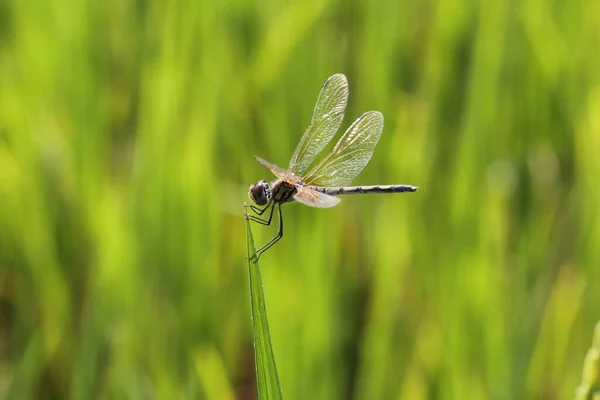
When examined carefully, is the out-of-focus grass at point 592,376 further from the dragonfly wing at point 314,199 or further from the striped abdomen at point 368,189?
the striped abdomen at point 368,189

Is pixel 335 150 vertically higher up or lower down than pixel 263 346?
higher up

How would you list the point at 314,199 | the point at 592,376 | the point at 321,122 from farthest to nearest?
the point at 321,122 → the point at 314,199 → the point at 592,376

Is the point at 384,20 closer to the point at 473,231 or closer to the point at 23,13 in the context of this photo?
the point at 473,231

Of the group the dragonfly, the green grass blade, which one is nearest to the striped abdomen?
the dragonfly

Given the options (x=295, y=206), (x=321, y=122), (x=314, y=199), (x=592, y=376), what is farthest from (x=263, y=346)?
(x=295, y=206)

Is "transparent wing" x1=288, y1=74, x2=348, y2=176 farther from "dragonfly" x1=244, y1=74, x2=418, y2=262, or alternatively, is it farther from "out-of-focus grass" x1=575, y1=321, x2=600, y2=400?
"out-of-focus grass" x1=575, y1=321, x2=600, y2=400

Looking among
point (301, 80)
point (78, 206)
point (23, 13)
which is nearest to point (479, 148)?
point (301, 80)

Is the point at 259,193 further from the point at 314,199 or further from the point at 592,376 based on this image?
the point at 592,376

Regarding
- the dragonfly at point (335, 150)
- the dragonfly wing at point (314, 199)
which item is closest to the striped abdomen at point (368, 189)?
the dragonfly at point (335, 150)

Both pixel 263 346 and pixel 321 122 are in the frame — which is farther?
pixel 321 122
